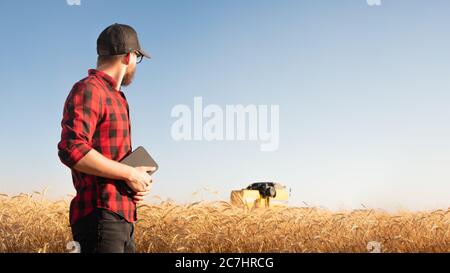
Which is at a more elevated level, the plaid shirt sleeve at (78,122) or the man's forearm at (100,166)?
the plaid shirt sleeve at (78,122)

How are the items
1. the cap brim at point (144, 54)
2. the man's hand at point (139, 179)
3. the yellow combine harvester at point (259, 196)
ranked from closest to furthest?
→ the man's hand at point (139, 179) < the cap brim at point (144, 54) < the yellow combine harvester at point (259, 196)

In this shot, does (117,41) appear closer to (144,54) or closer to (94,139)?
(144,54)

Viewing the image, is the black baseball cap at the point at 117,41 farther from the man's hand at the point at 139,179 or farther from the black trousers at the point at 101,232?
the black trousers at the point at 101,232

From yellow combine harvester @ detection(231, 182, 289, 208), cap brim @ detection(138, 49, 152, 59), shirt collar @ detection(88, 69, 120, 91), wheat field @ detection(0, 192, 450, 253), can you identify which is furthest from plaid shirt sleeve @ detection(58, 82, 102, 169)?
yellow combine harvester @ detection(231, 182, 289, 208)

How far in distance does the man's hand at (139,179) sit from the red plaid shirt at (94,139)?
45mm

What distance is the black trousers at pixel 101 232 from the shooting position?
2393 millimetres

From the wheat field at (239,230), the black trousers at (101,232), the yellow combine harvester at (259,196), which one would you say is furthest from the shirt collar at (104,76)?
the yellow combine harvester at (259,196)

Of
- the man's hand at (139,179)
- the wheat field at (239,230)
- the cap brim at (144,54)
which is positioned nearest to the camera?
the man's hand at (139,179)

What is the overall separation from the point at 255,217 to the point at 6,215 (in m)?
2.86

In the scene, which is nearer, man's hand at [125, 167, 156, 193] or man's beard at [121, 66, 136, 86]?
man's hand at [125, 167, 156, 193]

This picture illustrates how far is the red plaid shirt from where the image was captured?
7.78 feet

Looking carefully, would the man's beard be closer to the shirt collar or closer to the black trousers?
the shirt collar

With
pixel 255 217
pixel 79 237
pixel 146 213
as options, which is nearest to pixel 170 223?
pixel 146 213

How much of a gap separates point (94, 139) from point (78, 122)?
14cm
